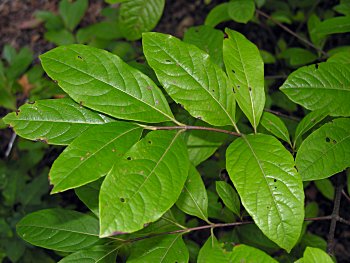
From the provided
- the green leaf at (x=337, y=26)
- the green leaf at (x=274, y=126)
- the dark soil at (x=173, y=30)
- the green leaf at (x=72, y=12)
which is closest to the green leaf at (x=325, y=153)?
the green leaf at (x=274, y=126)

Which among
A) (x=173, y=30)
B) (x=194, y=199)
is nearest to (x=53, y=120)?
(x=194, y=199)

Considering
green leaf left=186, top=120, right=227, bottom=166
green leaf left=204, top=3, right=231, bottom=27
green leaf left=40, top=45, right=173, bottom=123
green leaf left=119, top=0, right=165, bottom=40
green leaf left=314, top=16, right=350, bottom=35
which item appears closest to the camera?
green leaf left=40, top=45, right=173, bottom=123

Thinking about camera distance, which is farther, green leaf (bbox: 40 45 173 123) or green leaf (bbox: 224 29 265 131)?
green leaf (bbox: 224 29 265 131)

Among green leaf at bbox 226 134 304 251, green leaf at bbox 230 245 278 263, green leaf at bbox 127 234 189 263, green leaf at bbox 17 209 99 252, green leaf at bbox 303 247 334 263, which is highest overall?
green leaf at bbox 226 134 304 251

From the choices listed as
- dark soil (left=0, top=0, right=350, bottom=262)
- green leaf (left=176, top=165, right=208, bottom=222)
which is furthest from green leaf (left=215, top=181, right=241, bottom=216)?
dark soil (left=0, top=0, right=350, bottom=262)

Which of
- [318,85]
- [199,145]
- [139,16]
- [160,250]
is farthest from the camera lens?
[139,16]

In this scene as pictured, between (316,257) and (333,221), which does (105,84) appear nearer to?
(316,257)

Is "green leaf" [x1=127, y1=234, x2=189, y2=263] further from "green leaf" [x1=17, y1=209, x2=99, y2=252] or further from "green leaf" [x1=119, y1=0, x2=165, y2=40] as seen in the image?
"green leaf" [x1=119, y1=0, x2=165, y2=40]
